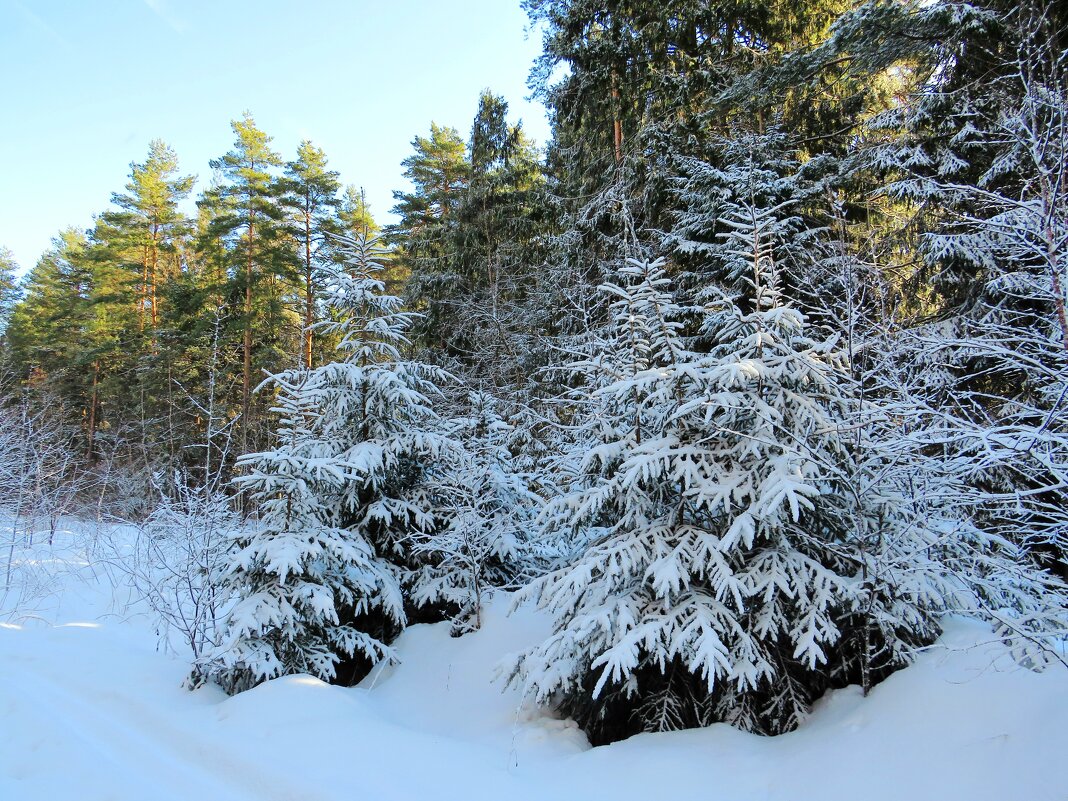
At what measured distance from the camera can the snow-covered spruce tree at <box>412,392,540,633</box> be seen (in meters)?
6.59

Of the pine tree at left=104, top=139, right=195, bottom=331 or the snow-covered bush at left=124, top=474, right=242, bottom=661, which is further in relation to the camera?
the pine tree at left=104, top=139, right=195, bottom=331

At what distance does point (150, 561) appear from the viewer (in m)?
6.55

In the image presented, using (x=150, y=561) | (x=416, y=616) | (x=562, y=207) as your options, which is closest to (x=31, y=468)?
(x=150, y=561)

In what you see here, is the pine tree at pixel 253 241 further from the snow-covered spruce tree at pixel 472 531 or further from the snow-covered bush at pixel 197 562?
the snow-covered spruce tree at pixel 472 531

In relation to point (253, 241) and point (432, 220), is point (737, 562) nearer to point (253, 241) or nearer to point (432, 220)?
point (432, 220)

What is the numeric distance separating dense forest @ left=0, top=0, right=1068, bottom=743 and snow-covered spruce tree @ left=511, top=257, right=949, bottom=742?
0.03 m

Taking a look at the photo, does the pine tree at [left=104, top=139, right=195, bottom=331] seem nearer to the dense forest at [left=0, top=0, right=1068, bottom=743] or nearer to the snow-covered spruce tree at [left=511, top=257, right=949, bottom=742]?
the dense forest at [left=0, top=0, right=1068, bottom=743]

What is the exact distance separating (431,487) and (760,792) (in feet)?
16.2

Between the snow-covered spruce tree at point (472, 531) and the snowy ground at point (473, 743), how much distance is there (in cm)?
101

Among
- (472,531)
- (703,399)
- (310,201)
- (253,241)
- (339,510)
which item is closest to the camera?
(703,399)

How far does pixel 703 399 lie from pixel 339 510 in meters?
4.69

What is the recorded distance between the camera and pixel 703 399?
3.98 meters

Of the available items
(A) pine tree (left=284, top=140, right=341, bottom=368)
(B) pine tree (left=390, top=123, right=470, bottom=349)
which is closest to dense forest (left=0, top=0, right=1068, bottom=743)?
(B) pine tree (left=390, top=123, right=470, bottom=349)

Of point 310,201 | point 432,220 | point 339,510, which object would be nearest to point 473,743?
point 339,510
